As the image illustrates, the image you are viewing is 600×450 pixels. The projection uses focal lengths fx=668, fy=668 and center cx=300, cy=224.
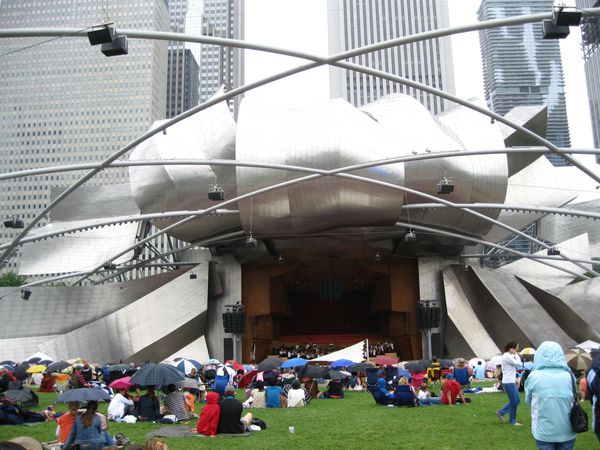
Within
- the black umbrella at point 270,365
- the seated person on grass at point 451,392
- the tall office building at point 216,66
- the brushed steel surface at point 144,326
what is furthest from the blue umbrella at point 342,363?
the tall office building at point 216,66

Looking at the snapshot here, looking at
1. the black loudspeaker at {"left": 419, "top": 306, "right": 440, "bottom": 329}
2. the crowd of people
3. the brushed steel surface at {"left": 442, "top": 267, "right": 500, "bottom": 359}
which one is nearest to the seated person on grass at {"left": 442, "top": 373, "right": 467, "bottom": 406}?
the crowd of people

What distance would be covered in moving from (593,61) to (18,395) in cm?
9756

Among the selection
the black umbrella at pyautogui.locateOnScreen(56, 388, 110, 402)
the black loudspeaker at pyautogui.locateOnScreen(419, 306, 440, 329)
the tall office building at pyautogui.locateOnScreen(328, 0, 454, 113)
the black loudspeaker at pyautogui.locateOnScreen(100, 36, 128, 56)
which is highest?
the tall office building at pyautogui.locateOnScreen(328, 0, 454, 113)

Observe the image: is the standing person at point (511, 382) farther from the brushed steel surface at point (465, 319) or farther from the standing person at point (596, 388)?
the brushed steel surface at point (465, 319)

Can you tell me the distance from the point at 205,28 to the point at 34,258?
150475mm

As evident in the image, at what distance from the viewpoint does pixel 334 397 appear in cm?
1797

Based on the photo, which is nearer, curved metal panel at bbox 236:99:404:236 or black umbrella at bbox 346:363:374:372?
black umbrella at bbox 346:363:374:372

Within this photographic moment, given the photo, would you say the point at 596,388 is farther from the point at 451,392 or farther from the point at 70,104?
the point at 70,104

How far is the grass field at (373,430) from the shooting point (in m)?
9.51

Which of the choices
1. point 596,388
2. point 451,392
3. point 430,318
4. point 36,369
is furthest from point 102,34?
point 430,318

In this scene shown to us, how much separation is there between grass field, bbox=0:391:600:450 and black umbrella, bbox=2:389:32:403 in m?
1.95

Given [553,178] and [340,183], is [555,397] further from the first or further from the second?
[553,178]

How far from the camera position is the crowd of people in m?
5.84

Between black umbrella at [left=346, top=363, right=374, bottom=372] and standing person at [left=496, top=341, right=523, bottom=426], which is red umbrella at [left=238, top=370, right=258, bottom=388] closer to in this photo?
black umbrella at [left=346, top=363, right=374, bottom=372]
